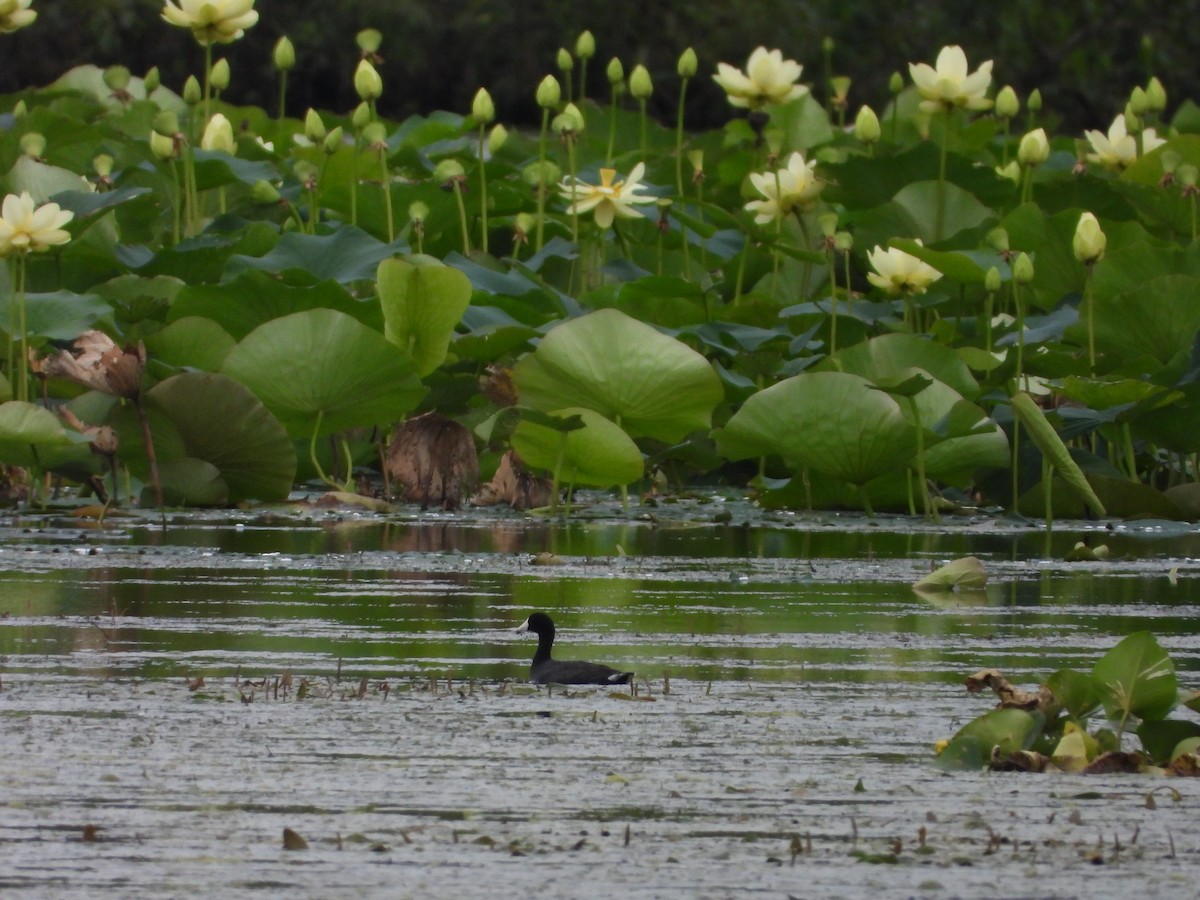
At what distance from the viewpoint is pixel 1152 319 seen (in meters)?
5.68

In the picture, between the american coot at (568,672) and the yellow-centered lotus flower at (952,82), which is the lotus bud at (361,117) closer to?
the yellow-centered lotus flower at (952,82)

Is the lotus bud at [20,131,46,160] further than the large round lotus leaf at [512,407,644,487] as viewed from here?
Yes

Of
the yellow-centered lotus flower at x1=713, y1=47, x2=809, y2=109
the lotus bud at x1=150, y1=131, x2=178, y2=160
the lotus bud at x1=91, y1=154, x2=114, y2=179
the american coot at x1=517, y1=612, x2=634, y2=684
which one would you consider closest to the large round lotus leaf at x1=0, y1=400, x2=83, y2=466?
the lotus bud at x1=150, y1=131, x2=178, y2=160

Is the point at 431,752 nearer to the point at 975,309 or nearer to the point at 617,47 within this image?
the point at 975,309

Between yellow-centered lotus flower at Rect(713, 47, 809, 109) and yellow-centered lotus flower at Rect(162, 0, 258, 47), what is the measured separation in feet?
6.03

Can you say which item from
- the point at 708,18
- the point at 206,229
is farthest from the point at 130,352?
the point at 708,18

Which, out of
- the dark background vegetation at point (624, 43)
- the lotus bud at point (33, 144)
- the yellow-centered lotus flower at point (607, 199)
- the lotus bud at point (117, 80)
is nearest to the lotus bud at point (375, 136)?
the yellow-centered lotus flower at point (607, 199)

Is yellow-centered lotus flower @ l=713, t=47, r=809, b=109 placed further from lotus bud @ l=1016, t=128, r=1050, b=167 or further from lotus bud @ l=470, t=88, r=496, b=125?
lotus bud @ l=1016, t=128, r=1050, b=167

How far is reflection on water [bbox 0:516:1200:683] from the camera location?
3.20 meters

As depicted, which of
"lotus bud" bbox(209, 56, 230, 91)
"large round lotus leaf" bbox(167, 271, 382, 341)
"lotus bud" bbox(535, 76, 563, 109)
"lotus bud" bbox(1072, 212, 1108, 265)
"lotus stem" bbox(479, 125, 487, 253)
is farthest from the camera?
"lotus bud" bbox(209, 56, 230, 91)

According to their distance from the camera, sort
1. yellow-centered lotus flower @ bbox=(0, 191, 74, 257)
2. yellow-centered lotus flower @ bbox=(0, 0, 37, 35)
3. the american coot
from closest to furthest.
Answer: the american coot
yellow-centered lotus flower @ bbox=(0, 191, 74, 257)
yellow-centered lotus flower @ bbox=(0, 0, 37, 35)

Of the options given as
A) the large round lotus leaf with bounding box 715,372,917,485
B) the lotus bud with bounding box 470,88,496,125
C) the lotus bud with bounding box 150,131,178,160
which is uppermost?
the lotus bud with bounding box 470,88,496,125

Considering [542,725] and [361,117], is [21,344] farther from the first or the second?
[542,725]

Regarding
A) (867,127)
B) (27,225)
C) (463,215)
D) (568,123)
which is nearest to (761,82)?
(867,127)
